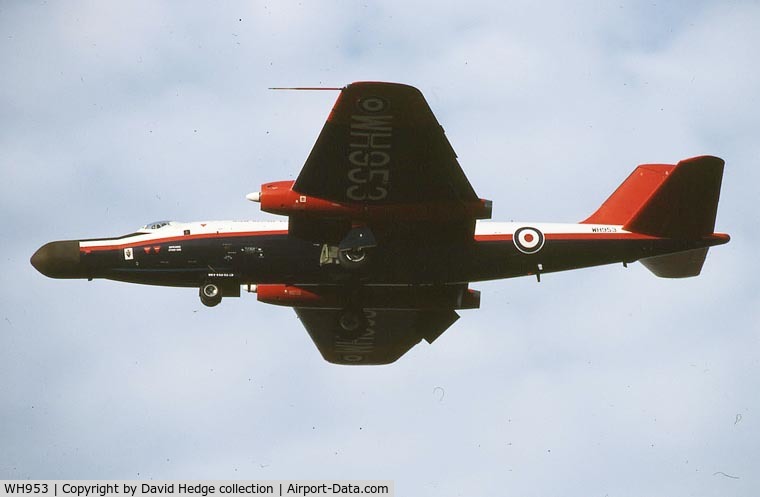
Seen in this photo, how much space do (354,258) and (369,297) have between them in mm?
3066

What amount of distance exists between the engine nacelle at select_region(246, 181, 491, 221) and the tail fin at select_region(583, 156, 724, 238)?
460cm

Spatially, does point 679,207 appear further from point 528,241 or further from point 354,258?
point 354,258

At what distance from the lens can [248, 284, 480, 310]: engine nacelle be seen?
136 ft

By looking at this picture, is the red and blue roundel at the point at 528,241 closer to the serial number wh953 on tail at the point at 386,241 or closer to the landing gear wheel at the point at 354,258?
the serial number wh953 on tail at the point at 386,241

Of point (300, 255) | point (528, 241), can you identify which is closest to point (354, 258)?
point (300, 255)

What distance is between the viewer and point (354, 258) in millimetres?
38719

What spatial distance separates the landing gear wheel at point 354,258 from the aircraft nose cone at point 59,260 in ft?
25.9

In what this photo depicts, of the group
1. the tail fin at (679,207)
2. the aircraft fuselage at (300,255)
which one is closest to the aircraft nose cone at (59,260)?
the aircraft fuselage at (300,255)

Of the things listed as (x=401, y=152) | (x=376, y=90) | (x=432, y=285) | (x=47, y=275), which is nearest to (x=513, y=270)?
(x=432, y=285)

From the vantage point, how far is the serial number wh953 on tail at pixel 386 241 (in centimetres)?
3791

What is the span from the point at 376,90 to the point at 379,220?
5165 mm

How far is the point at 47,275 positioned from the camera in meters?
40.1

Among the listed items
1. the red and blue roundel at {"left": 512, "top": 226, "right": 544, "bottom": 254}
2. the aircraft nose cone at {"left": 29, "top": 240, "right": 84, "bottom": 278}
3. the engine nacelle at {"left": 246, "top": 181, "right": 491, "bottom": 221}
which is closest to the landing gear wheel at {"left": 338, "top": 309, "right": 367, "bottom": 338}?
the engine nacelle at {"left": 246, "top": 181, "right": 491, "bottom": 221}

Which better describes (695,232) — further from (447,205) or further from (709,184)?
(447,205)
